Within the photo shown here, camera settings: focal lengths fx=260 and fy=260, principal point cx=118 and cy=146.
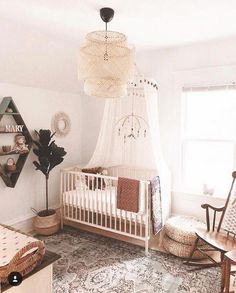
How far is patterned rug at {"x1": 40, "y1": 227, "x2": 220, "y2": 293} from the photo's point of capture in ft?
8.21

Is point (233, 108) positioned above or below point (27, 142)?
above

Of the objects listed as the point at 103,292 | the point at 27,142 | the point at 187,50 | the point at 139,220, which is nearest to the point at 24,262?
the point at 103,292

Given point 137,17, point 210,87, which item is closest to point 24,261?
point 137,17

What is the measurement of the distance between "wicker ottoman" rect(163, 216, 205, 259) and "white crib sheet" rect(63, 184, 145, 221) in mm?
393

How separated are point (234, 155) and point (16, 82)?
3.13m

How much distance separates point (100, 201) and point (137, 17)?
227 centimetres

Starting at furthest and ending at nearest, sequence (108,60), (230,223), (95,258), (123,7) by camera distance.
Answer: (95,258), (230,223), (123,7), (108,60)

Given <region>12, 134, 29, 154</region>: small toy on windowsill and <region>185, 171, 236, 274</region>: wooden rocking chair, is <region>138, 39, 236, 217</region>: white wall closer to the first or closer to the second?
<region>185, 171, 236, 274</region>: wooden rocking chair

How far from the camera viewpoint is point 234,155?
347 cm

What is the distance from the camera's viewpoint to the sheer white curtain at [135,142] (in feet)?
11.5

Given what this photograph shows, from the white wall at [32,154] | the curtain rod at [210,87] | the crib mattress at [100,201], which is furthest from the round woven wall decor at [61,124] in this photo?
the curtain rod at [210,87]

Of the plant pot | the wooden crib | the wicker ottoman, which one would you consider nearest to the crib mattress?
the wooden crib

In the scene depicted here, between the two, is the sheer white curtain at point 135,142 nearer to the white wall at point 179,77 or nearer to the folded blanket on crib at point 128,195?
the white wall at point 179,77

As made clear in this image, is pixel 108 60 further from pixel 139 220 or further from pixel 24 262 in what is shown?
pixel 139 220
